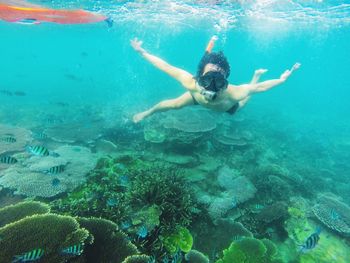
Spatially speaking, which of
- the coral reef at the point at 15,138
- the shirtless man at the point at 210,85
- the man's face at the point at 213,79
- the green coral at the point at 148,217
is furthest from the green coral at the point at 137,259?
the coral reef at the point at 15,138

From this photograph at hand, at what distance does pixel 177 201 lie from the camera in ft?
22.3

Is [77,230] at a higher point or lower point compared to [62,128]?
higher

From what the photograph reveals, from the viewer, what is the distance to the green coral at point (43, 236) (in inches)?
152

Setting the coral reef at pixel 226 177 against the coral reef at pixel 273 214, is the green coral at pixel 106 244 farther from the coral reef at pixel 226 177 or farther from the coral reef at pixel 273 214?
the coral reef at pixel 226 177

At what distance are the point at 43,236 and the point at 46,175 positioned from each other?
15.3 ft

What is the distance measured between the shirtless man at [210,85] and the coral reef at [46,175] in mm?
2568

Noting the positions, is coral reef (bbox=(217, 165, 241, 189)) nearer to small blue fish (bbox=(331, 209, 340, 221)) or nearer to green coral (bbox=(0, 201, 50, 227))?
small blue fish (bbox=(331, 209, 340, 221))

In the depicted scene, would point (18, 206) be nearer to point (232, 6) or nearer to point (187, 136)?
point (187, 136)

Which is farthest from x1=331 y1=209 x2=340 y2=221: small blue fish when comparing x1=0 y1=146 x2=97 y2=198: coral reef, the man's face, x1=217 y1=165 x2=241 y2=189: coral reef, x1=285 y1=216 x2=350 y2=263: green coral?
x1=0 y1=146 x2=97 y2=198: coral reef

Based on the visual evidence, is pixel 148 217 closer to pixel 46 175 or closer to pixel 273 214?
pixel 273 214

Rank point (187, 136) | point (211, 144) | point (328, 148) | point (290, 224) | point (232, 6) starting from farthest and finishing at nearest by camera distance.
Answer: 1. point (232, 6)
2. point (328, 148)
3. point (211, 144)
4. point (187, 136)
5. point (290, 224)

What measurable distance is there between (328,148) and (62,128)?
21.4m

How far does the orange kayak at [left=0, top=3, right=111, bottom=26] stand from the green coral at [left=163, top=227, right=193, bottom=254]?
4.71 meters

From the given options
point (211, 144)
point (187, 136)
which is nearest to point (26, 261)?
point (187, 136)
